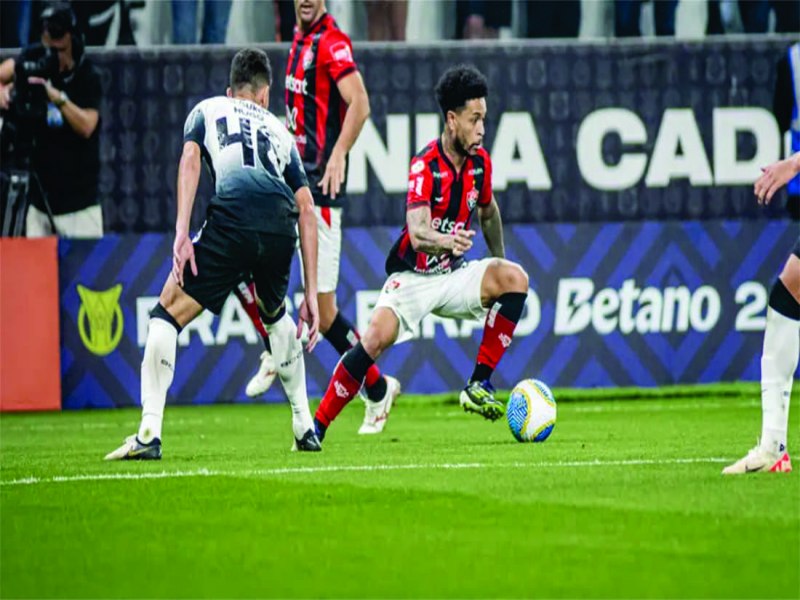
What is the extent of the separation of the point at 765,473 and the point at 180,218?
9.49 ft

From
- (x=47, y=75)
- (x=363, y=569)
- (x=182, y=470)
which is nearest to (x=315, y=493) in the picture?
(x=182, y=470)

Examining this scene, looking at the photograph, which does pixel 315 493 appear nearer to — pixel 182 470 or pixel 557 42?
pixel 182 470

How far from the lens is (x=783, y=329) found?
23.7 ft

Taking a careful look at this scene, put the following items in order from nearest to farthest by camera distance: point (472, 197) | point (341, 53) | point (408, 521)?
point (408, 521) < point (472, 197) < point (341, 53)

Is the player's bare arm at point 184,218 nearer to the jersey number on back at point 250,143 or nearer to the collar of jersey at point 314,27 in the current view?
the jersey number on back at point 250,143

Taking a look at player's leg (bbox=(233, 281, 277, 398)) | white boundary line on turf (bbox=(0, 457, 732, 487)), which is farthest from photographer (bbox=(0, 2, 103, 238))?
white boundary line on turf (bbox=(0, 457, 732, 487))

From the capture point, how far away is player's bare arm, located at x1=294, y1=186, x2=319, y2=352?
865 cm

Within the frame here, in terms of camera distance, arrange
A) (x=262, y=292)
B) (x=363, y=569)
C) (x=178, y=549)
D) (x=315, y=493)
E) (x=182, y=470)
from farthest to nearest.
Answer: (x=262, y=292) < (x=182, y=470) < (x=315, y=493) < (x=178, y=549) < (x=363, y=569)

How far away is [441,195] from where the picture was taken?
32.8 ft

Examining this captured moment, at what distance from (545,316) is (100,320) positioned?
3.52 m

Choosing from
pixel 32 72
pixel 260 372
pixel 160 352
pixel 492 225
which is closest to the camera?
pixel 160 352

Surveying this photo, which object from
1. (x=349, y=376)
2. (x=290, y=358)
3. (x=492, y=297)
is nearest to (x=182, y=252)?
(x=290, y=358)

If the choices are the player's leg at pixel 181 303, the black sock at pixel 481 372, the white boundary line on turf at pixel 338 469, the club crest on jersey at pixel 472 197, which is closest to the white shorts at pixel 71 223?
the club crest on jersey at pixel 472 197

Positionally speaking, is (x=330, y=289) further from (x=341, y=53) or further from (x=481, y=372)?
(x=481, y=372)
